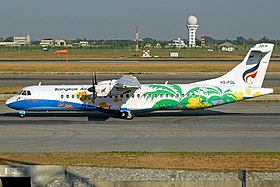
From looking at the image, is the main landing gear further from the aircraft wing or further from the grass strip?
the grass strip

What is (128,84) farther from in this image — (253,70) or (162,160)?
(162,160)

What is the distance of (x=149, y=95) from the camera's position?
3538cm

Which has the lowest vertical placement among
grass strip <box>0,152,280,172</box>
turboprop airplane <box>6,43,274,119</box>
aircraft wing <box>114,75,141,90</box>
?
grass strip <box>0,152,280,172</box>

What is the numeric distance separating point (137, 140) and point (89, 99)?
8.61 meters

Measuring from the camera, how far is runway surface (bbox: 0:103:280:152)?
26.2 metres

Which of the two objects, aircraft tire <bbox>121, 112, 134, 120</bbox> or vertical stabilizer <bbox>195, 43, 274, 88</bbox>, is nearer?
aircraft tire <bbox>121, 112, 134, 120</bbox>

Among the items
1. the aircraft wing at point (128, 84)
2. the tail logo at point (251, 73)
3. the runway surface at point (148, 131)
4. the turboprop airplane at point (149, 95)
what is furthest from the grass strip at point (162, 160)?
the tail logo at point (251, 73)

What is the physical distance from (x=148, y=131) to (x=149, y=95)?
533 centimetres

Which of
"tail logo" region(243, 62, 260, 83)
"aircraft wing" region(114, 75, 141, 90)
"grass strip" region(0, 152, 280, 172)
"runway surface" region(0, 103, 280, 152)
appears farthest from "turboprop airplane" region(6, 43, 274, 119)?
"grass strip" region(0, 152, 280, 172)

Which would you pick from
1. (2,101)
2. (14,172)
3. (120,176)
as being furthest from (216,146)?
(2,101)

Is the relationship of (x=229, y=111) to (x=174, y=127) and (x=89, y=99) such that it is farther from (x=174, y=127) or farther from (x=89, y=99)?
(x=89, y=99)

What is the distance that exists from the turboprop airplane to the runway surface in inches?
35.7

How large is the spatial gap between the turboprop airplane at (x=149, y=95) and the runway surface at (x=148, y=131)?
0.91 meters

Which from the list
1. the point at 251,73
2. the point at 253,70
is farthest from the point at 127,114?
the point at 253,70
